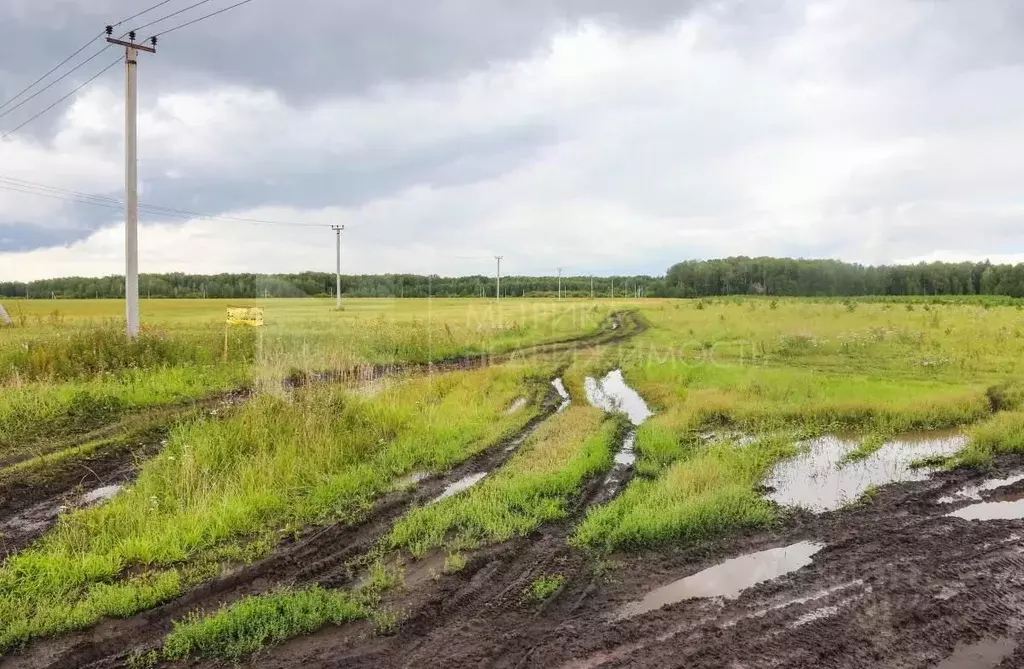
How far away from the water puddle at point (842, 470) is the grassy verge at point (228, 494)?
4.92 meters

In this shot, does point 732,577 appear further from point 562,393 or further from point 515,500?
point 562,393

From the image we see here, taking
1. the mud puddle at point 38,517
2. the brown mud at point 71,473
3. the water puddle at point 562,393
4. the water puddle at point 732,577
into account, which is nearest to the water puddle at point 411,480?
the mud puddle at point 38,517

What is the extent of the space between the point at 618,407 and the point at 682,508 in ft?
→ 23.5

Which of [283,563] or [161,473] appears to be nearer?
[283,563]

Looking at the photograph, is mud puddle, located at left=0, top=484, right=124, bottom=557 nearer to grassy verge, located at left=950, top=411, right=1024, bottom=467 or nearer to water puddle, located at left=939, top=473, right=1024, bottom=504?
water puddle, located at left=939, top=473, right=1024, bottom=504

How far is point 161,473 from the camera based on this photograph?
27.3 feet

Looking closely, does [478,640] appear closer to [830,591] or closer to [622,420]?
[830,591]

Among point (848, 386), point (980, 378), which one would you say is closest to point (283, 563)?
point (848, 386)

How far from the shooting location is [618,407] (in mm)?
14594

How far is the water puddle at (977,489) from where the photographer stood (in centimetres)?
835

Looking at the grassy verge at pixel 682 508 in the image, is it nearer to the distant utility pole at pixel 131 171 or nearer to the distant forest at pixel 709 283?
the distant utility pole at pixel 131 171

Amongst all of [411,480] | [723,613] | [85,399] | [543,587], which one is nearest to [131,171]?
[85,399]

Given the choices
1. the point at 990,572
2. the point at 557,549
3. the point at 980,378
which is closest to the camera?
the point at 990,572

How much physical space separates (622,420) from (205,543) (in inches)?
331
